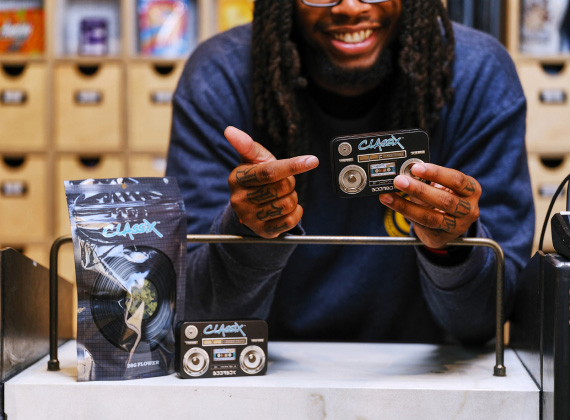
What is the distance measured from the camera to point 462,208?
0.81 metres

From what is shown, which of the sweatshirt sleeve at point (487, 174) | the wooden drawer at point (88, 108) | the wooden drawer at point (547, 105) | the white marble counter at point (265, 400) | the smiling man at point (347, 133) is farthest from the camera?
the wooden drawer at point (88, 108)

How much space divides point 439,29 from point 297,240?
58cm

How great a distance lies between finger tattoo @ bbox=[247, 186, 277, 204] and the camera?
811mm

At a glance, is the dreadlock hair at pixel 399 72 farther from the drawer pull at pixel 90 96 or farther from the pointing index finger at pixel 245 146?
the drawer pull at pixel 90 96

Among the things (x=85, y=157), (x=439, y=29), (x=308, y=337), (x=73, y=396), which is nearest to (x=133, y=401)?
(x=73, y=396)

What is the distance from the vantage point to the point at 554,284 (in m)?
0.70

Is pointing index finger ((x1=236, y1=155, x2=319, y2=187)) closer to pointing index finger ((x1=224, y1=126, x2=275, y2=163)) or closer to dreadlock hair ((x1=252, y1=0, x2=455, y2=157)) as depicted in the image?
pointing index finger ((x1=224, y1=126, x2=275, y2=163))

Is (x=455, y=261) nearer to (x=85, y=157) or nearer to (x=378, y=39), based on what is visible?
(x=378, y=39)

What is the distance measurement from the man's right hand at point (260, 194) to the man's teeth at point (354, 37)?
39 centimetres

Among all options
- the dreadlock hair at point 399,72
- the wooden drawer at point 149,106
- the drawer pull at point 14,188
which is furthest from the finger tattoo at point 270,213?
the drawer pull at point 14,188

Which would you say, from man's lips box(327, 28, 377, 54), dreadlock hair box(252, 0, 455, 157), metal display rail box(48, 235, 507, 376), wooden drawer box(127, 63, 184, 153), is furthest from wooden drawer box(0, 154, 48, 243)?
metal display rail box(48, 235, 507, 376)

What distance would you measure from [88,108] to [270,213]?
6.16ft

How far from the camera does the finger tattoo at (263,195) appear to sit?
81cm

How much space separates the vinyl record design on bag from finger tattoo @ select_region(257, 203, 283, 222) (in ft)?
0.40
